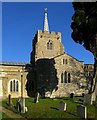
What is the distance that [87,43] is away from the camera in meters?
29.5

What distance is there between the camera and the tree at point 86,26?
27.1 metres

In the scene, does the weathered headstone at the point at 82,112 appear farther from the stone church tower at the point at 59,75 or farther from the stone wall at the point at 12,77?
the stone wall at the point at 12,77

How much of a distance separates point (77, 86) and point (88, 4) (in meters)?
20.5

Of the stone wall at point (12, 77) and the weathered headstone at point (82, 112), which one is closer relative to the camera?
the weathered headstone at point (82, 112)

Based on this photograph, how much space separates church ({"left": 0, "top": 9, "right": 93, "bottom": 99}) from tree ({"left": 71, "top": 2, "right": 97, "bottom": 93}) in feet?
54.3

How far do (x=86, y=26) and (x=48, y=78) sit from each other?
2060 centimetres

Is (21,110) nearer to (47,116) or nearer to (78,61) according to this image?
(47,116)

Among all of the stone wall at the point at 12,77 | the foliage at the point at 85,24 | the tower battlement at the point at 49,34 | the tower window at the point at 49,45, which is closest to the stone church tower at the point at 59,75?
the stone wall at the point at 12,77

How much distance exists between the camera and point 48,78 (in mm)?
47125

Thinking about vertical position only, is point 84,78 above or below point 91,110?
above

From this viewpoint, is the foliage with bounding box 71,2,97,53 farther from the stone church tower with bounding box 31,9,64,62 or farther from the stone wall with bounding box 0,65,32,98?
the stone church tower with bounding box 31,9,64,62

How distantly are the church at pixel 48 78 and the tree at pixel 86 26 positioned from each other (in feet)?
54.3

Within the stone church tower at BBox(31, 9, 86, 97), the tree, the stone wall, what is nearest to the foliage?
the tree

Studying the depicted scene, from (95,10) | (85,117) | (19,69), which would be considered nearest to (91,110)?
(85,117)
